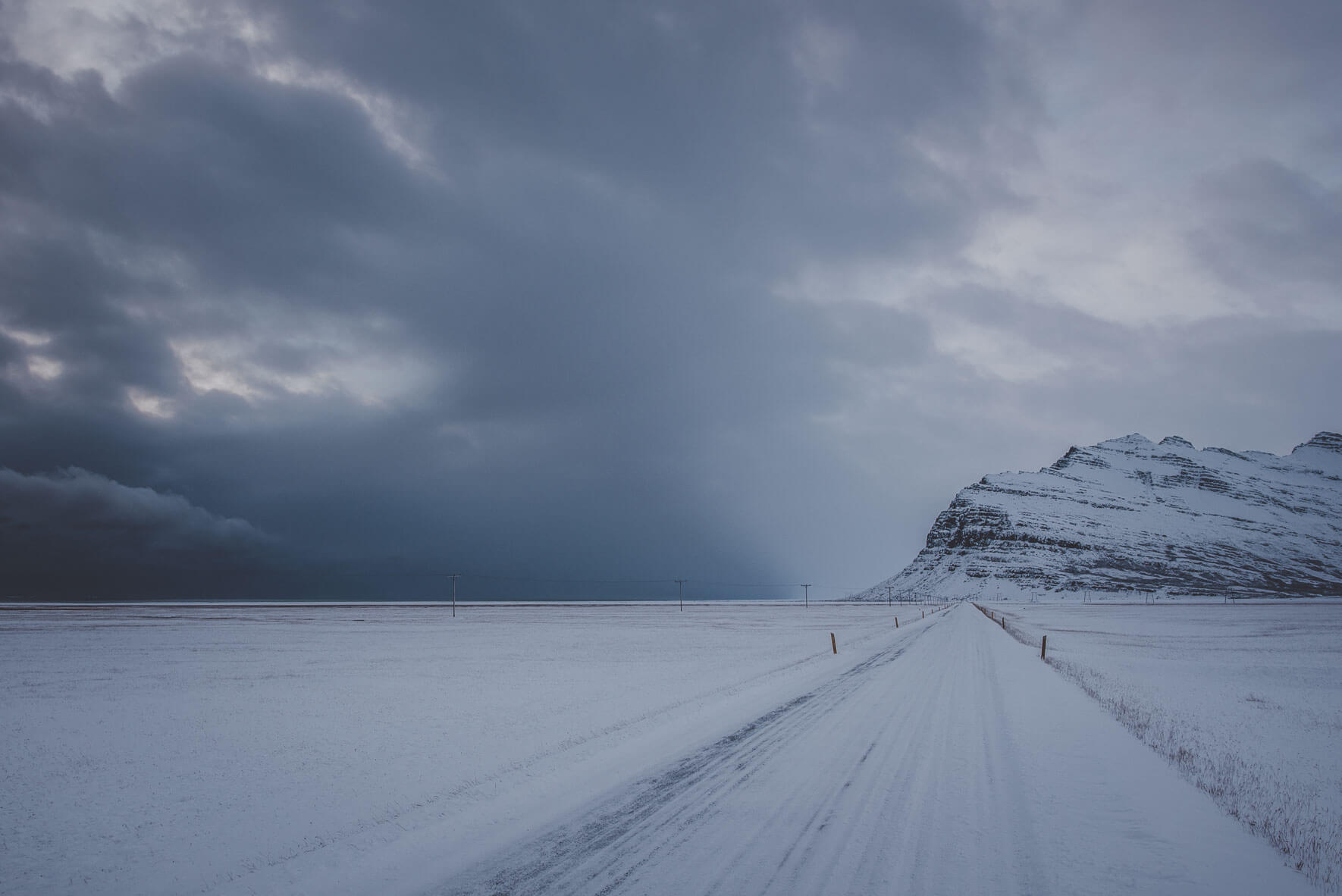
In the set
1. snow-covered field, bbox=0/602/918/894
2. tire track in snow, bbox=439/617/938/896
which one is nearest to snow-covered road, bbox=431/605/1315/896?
tire track in snow, bbox=439/617/938/896

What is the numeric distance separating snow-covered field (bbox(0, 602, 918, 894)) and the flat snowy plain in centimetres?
6

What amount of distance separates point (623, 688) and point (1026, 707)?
10.8 m

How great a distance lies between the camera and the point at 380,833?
7625 mm

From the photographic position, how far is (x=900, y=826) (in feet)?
23.9

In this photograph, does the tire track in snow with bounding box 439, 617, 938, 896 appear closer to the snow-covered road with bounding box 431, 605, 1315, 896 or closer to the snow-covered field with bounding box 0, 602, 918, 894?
the snow-covered road with bounding box 431, 605, 1315, 896

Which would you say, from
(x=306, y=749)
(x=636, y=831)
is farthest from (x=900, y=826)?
(x=306, y=749)

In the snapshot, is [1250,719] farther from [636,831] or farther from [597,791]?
[636,831]

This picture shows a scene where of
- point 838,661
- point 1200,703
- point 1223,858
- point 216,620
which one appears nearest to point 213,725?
point 1223,858

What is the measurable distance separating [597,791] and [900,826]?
4085 millimetres

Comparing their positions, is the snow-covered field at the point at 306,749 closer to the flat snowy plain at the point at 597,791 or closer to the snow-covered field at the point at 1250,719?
the flat snowy plain at the point at 597,791

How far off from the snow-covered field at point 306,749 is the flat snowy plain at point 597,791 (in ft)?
0.19

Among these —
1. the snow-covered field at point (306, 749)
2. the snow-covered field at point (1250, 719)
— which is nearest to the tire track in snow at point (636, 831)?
the snow-covered field at point (306, 749)

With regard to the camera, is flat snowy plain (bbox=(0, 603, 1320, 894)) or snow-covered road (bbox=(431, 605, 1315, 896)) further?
flat snowy plain (bbox=(0, 603, 1320, 894))

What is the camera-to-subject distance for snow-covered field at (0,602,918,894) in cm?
725
